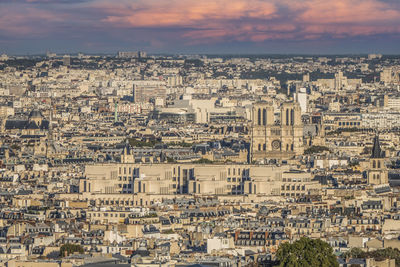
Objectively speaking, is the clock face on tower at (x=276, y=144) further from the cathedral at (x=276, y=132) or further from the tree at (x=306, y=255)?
the tree at (x=306, y=255)

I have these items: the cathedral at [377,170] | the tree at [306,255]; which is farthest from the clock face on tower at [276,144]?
the tree at [306,255]

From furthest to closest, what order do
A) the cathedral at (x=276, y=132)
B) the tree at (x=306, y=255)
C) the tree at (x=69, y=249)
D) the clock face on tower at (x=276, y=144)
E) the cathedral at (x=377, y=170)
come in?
the clock face on tower at (x=276, y=144)
the cathedral at (x=276, y=132)
the cathedral at (x=377, y=170)
the tree at (x=69, y=249)
the tree at (x=306, y=255)

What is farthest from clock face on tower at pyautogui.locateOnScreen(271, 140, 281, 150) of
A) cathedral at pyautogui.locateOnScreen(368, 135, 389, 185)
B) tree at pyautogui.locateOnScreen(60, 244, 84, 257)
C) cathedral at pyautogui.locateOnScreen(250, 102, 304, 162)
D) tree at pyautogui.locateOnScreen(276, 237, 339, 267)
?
tree at pyautogui.locateOnScreen(276, 237, 339, 267)

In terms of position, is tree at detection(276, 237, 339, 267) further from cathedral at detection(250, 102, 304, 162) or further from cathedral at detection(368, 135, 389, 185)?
cathedral at detection(250, 102, 304, 162)

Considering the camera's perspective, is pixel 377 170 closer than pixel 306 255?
No

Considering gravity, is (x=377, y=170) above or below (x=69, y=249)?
below

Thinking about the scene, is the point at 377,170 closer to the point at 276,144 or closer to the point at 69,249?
the point at 276,144

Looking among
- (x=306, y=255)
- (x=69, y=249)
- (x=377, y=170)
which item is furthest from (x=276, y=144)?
(x=306, y=255)
